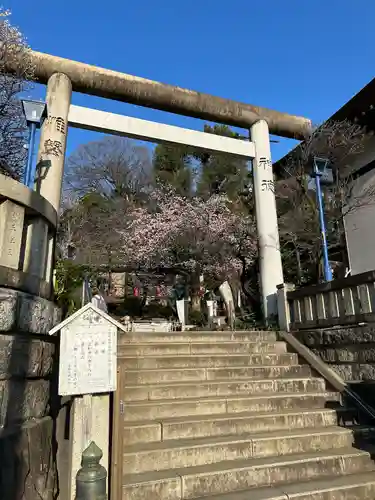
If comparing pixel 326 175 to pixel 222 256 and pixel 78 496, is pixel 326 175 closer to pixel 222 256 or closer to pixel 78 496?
pixel 222 256

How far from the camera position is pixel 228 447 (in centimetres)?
393

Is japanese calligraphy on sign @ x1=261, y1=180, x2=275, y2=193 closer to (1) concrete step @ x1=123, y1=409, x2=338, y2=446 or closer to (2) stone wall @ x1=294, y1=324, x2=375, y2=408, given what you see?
(2) stone wall @ x1=294, y1=324, x2=375, y2=408

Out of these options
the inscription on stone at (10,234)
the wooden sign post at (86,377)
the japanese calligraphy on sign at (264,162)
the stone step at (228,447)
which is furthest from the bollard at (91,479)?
the japanese calligraphy on sign at (264,162)

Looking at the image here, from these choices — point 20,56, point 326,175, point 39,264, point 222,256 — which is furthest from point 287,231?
point 39,264

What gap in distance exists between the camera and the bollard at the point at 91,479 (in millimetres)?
2475

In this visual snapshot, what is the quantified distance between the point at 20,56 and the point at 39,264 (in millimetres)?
6558

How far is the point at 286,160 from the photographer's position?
579 inches

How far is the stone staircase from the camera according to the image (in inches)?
139

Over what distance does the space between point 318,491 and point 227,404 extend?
1523 millimetres

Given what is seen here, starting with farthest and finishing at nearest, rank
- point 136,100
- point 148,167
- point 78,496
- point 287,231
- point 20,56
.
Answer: point 148,167
point 287,231
point 136,100
point 20,56
point 78,496

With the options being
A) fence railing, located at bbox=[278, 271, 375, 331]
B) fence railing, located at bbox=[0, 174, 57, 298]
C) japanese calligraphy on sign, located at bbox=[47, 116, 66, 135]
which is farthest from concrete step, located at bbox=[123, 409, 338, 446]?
japanese calligraphy on sign, located at bbox=[47, 116, 66, 135]

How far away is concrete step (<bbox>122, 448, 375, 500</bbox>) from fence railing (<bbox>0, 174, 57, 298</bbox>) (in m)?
2.17

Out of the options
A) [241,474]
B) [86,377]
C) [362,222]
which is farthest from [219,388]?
[362,222]

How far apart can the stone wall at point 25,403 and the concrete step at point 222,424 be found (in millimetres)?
930
